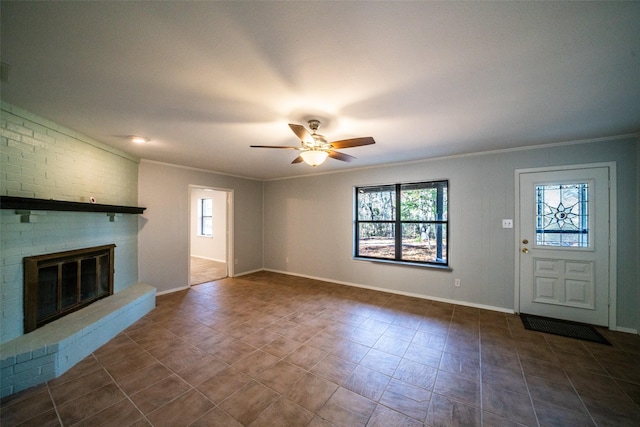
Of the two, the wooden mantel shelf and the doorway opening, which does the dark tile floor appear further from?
the doorway opening

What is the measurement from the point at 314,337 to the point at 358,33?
2866 millimetres

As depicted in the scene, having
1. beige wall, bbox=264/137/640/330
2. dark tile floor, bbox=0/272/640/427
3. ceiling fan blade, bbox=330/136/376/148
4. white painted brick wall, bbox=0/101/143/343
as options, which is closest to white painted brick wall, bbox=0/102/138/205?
white painted brick wall, bbox=0/101/143/343

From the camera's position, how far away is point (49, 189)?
8.23 ft

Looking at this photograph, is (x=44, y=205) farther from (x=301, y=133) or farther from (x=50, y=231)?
(x=301, y=133)

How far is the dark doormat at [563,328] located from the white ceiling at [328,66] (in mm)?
2381

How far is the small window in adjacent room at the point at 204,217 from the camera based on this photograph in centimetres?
766

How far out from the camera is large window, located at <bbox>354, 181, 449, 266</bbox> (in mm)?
4074

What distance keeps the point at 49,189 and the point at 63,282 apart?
1030 mm

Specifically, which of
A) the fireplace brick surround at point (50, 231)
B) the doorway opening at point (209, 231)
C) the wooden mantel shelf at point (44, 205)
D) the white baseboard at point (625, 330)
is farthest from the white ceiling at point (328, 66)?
→ the doorway opening at point (209, 231)

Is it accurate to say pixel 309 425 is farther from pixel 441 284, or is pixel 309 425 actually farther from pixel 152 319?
pixel 441 284

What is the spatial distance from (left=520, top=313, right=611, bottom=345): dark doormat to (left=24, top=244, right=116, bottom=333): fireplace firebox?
545 cm

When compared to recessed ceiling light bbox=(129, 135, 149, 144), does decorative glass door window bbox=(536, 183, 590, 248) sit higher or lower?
lower

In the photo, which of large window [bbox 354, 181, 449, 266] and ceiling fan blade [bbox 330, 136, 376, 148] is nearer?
ceiling fan blade [bbox 330, 136, 376, 148]

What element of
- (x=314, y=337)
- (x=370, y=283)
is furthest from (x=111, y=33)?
(x=370, y=283)
